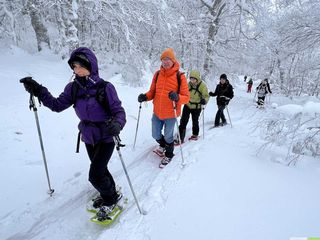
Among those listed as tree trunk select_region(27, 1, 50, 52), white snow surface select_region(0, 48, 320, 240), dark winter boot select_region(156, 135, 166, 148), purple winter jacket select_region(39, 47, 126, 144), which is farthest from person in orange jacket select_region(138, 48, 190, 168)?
tree trunk select_region(27, 1, 50, 52)

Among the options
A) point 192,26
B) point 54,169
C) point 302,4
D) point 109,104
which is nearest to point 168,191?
point 109,104

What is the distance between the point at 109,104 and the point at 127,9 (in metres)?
6.43

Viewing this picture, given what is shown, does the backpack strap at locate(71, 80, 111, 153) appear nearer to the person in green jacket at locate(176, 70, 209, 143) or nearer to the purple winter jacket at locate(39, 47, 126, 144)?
the purple winter jacket at locate(39, 47, 126, 144)

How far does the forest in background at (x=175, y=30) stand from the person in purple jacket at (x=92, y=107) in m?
4.92

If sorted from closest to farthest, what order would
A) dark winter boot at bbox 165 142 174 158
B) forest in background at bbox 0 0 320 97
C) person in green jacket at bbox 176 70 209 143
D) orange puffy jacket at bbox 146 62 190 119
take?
orange puffy jacket at bbox 146 62 190 119
dark winter boot at bbox 165 142 174 158
person in green jacket at bbox 176 70 209 143
forest in background at bbox 0 0 320 97

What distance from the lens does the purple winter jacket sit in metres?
2.89

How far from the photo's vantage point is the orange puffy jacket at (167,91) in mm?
4562

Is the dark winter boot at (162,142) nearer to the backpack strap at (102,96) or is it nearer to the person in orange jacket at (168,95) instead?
the person in orange jacket at (168,95)

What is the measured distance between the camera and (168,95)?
450cm

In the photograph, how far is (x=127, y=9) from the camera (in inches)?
323

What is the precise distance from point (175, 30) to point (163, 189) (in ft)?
32.1

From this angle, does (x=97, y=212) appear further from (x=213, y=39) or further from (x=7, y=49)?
(x=213, y=39)

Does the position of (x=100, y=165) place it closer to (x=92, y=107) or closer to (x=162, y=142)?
(x=92, y=107)

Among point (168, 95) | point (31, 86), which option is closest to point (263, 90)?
point (168, 95)
